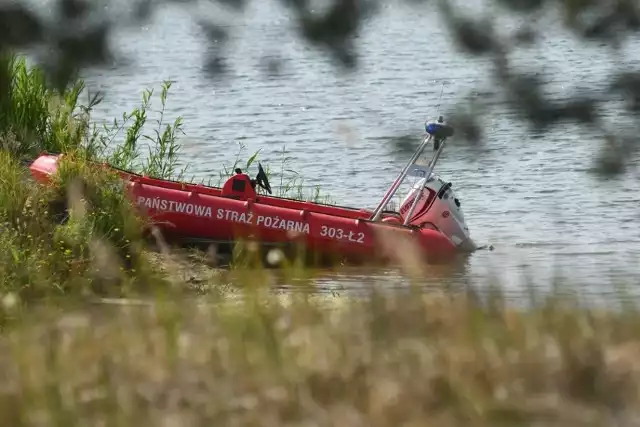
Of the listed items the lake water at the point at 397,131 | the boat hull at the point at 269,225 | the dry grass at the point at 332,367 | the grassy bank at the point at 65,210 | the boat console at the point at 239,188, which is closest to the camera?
the dry grass at the point at 332,367

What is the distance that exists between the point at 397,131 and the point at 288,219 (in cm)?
915

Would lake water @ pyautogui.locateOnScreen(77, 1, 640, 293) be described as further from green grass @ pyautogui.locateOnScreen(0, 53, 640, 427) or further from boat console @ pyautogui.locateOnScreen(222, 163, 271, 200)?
boat console @ pyautogui.locateOnScreen(222, 163, 271, 200)

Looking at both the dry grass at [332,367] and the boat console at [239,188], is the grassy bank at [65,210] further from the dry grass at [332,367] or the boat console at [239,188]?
the dry grass at [332,367]

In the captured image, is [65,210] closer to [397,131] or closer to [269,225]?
[269,225]

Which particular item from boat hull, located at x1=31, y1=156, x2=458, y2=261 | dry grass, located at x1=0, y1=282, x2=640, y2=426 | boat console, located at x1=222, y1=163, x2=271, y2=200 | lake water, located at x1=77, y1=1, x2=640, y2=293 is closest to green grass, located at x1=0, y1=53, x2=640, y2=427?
dry grass, located at x1=0, y1=282, x2=640, y2=426

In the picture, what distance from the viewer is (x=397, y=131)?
155 inches

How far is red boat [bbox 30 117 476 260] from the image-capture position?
513 inches

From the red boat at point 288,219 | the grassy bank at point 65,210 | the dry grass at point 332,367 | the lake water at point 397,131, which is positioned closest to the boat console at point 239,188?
the red boat at point 288,219

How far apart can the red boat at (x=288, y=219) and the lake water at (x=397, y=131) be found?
0.60 metres

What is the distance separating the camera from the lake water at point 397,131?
4.00 metres

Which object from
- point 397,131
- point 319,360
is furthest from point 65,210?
point 397,131

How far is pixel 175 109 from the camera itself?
23.7 m

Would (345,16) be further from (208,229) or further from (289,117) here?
(289,117)

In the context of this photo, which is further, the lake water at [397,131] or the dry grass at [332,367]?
the lake water at [397,131]
